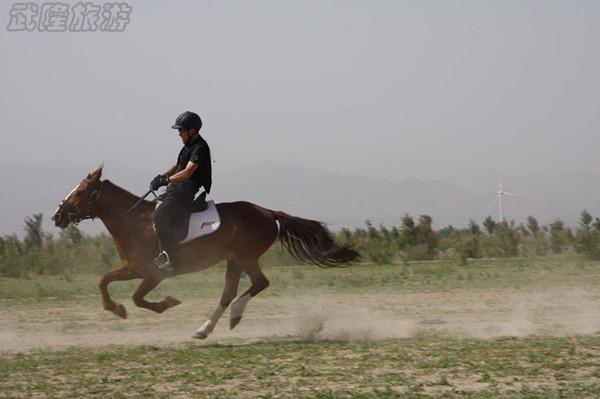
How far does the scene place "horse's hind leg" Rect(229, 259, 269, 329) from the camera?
40.0 ft

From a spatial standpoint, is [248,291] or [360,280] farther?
[360,280]

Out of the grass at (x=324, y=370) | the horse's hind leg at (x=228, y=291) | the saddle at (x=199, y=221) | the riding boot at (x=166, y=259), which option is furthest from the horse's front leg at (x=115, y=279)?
the horse's hind leg at (x=228, y=291)

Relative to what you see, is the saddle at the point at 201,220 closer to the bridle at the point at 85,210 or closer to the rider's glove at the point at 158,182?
the rider's glove at the point at 158,182

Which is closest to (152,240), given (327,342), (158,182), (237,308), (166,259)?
(166,259)

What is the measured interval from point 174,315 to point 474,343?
6097mm

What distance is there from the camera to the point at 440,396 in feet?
25.4

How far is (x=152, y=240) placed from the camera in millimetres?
11938

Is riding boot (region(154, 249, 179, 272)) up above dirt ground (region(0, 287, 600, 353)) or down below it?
above

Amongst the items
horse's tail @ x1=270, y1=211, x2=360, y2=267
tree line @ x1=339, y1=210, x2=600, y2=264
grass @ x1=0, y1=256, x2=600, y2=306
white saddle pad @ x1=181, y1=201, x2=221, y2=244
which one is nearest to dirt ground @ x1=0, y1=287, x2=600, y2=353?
horse's tail @ x1=270, y1=211, x2=360, y2=267

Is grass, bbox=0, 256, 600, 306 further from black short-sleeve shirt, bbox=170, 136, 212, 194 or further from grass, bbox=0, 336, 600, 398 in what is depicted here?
grass, bbox=0, 336, 600, 398

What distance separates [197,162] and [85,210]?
1.68m

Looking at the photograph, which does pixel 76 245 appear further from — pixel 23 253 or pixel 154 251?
pixel 154 251

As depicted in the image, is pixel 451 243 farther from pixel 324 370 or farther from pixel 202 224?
pixel 324 370

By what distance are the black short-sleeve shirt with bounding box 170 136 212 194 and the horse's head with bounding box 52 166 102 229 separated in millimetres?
1150
